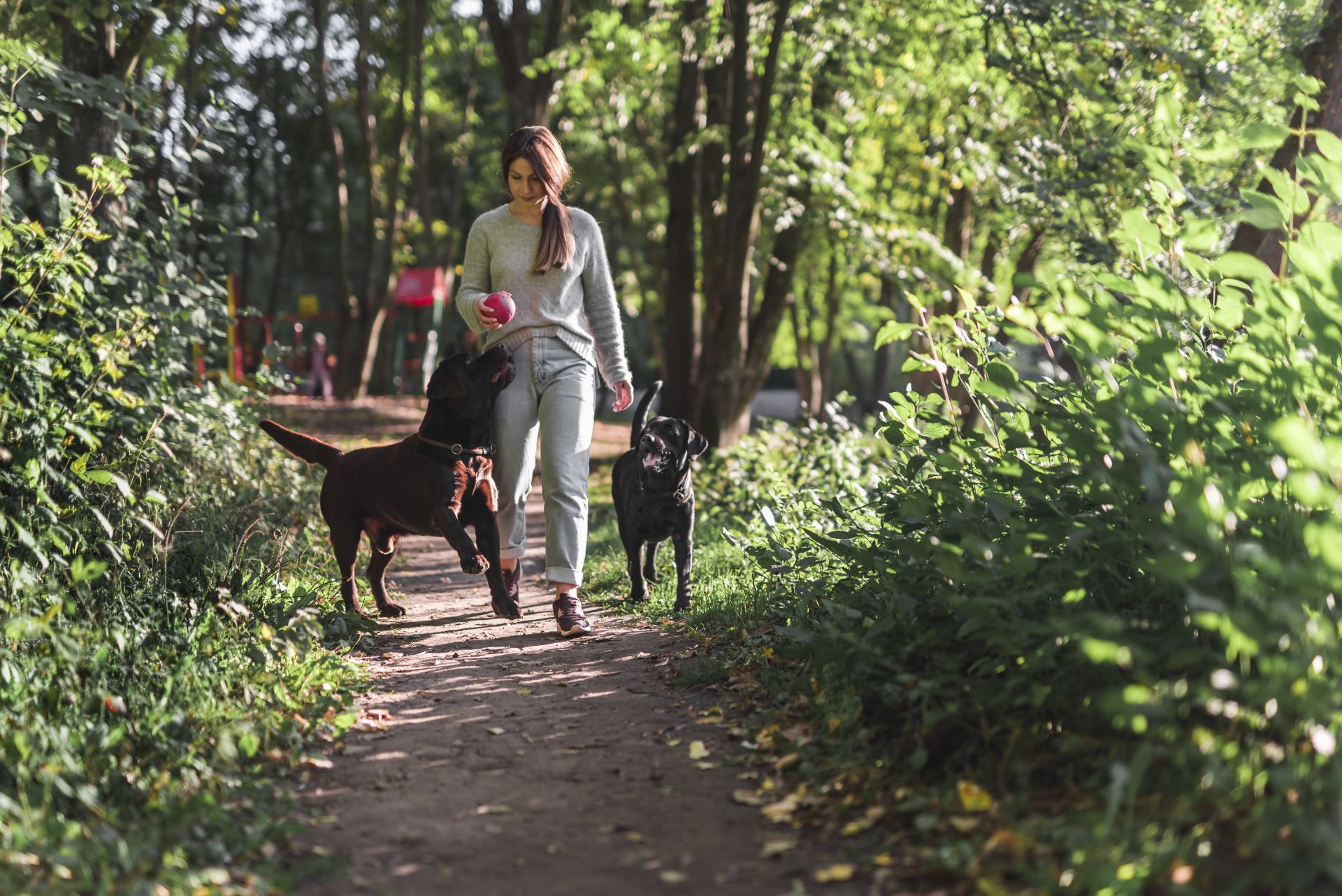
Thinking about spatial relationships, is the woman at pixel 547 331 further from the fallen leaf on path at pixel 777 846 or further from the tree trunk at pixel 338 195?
the tree trunk at pixel 338 195

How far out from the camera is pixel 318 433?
52.3 feet

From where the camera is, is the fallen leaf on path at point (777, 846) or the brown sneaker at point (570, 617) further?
the brown sneaker at point (570, 617)

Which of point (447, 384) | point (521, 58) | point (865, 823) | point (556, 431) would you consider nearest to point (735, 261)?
point (521, 58)

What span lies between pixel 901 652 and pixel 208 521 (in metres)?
3.67

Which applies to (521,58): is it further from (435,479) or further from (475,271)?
(435,479)

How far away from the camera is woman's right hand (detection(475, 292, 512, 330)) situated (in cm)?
524

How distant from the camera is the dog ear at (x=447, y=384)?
5352mm

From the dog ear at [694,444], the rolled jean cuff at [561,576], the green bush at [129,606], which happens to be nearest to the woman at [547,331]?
the rolled jean cuff at [561,576]

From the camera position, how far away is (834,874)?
2783 mm

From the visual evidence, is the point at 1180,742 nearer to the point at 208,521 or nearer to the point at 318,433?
the point at 208,521

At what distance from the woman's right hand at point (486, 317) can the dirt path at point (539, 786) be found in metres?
1.47

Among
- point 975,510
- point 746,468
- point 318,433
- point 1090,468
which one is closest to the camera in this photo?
point 1090,468

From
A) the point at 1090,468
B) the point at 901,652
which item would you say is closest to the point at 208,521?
the point at 901,652

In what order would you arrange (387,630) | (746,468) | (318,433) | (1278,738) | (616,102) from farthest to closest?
(318,433)
(616,102)
(746,468)
(387,630)
(1278,738)
